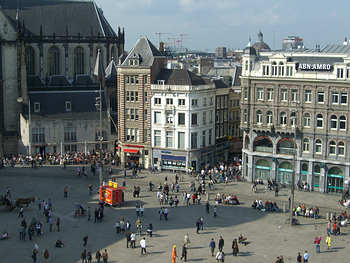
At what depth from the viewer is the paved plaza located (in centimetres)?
5269

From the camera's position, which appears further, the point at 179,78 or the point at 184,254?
the point at 179,78

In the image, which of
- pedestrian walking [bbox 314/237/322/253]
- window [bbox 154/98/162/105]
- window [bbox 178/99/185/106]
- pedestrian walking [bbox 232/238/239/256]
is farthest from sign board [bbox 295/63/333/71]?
pedestrian walking [bbox 232/238/239/256]

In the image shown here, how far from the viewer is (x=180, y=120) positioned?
286ft

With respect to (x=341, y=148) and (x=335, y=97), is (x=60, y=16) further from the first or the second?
(x=341, y=148)

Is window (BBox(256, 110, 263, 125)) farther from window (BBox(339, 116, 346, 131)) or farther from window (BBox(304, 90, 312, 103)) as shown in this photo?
window (BBox(339, 116, 346, 131))

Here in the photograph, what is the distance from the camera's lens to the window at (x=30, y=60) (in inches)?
4313

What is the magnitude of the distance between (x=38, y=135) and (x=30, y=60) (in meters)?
19.9

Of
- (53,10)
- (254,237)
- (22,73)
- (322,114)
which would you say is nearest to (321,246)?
(254,237)

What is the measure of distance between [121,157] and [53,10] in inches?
1492

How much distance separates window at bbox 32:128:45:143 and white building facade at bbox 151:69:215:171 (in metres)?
19.7

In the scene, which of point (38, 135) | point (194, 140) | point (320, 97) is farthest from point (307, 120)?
point (38, 135)

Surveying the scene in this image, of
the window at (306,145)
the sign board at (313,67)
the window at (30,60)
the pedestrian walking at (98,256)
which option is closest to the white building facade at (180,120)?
the sign board at (313,67)

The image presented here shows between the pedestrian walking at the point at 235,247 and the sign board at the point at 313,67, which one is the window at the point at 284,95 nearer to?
the sign board at the point at 313,67

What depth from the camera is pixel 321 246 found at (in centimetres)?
5553
